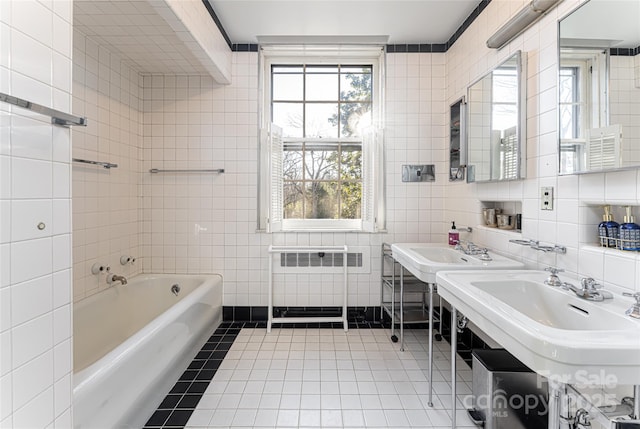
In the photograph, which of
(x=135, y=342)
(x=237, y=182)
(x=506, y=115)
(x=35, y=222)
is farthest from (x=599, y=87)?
(x=237, y=182)

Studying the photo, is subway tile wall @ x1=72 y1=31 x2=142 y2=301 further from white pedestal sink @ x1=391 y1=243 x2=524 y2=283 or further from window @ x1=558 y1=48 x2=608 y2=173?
window @ x1=558 y1=48 x2=608 y2=173

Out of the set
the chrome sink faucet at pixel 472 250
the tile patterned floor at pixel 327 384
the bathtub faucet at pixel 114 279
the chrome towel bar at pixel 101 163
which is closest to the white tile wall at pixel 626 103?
the chrome sink faucet at pixel 472 250

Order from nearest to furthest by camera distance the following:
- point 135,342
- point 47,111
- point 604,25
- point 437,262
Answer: point 47,111 → point 604,25 → point 135,342 → point 437,262

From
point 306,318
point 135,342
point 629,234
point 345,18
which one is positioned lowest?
Answer: point 306,318

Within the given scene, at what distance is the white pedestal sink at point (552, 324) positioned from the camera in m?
0.79

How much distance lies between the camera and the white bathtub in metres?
1.29

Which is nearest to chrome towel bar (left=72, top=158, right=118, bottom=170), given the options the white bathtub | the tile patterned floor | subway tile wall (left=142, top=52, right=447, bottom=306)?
subway tile wall (left=142, top=52, right=447, bottom=306)

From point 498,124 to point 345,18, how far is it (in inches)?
54.1

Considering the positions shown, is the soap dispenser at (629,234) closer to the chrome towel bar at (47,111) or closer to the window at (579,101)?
the window at (579,101)

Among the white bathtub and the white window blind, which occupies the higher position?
the white window blind

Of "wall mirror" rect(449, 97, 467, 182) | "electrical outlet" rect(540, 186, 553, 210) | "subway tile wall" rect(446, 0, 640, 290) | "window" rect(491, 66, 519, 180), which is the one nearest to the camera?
"subway tile wall" rect(446, 0, 640, 290)

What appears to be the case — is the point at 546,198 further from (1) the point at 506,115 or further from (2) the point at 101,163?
(2) the point at 101,163

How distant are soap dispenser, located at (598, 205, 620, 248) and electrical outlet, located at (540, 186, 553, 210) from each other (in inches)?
9.8

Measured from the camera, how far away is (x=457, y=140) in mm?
2570
